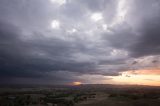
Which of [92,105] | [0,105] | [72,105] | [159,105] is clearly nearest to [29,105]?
[0,105]

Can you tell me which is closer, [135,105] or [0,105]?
[135,105]

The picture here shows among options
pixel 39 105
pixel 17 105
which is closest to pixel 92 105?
pixel 39 105

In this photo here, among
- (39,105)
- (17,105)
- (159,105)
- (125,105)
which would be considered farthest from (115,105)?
(17,105)

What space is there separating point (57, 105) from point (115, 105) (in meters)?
20.9

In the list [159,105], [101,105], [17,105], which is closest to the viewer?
[159,105]

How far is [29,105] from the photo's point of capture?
6244 centimetres

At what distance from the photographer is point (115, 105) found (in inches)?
2218

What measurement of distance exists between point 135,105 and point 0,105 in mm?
45432

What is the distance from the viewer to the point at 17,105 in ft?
199

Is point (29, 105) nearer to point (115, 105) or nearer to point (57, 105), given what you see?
point (57, 105)

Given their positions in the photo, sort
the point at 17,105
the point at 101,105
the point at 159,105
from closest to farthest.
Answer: the point at 159,105 < the point at 101,105 < the point at 17,105

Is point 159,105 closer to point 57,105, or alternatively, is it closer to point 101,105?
point 101,105

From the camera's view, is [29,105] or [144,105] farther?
[29,105]

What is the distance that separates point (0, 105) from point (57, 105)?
64.7 ft
